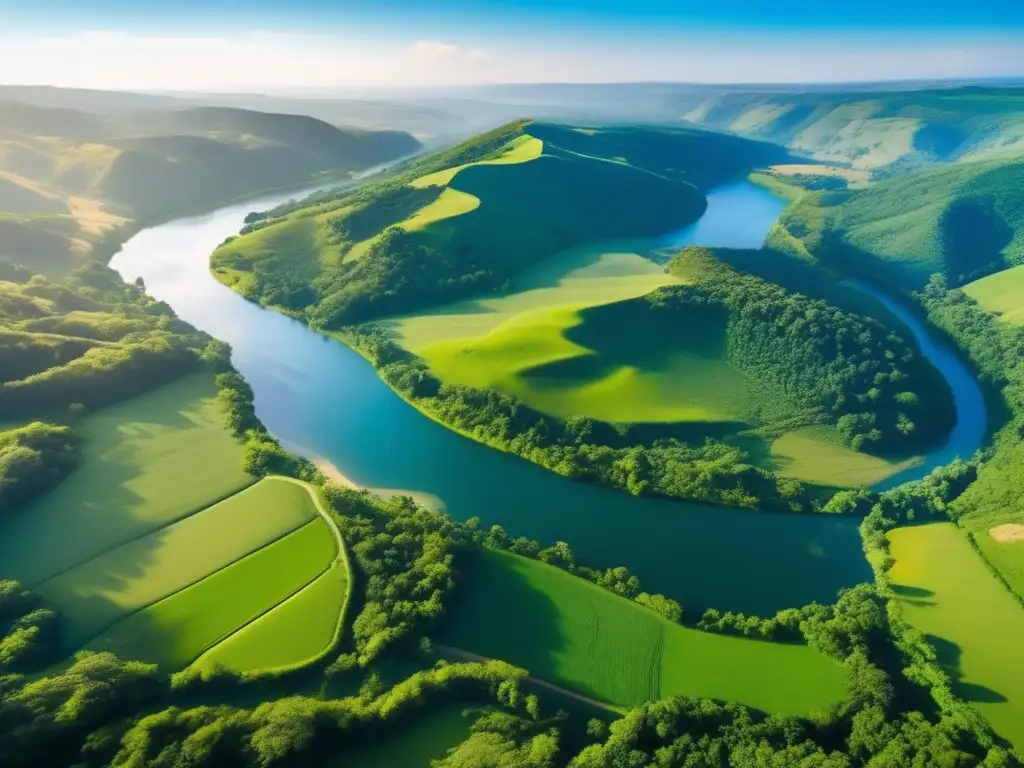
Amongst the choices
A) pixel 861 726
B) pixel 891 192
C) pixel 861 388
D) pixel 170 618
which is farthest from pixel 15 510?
pixel 891 192

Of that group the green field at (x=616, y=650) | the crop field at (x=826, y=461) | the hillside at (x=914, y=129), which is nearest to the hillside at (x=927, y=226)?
the crop field at (x=826, y=461)

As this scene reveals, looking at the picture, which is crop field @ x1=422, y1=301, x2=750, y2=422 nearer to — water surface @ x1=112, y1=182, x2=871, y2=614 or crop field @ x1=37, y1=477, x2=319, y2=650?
water surface @ x1=112, y1=182, x2=871, y2=614

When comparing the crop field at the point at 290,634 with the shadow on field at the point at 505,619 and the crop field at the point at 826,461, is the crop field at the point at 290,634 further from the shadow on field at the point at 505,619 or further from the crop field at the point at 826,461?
the crop field at the point at 826,461

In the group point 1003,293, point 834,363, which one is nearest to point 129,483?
point 834,363

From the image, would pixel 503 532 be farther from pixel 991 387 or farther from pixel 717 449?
pixel 991 387

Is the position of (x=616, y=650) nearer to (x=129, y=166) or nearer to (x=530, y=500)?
(x=530, y=500)
